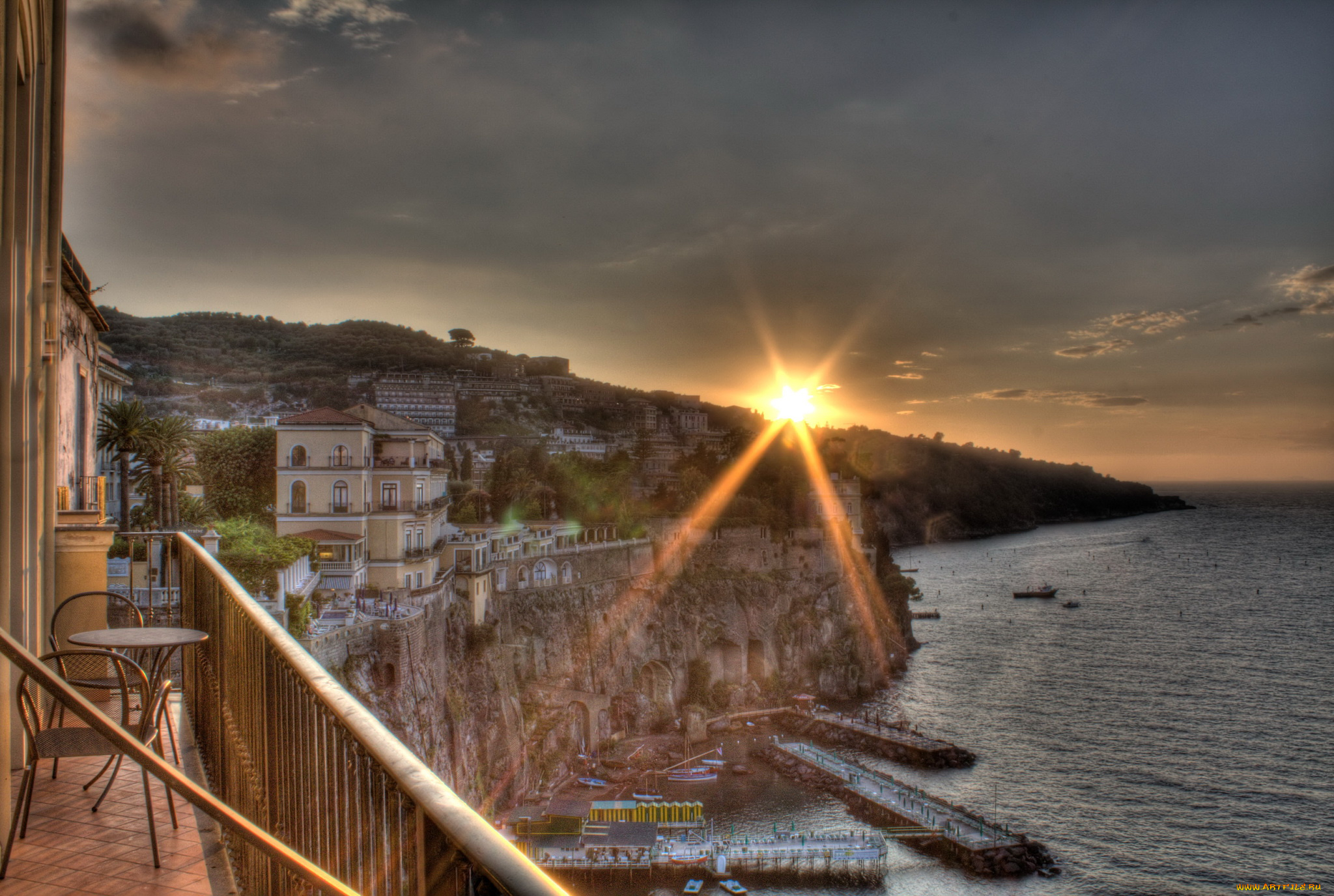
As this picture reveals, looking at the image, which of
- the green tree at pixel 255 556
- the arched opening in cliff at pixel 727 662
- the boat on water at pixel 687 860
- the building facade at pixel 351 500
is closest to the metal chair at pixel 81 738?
the green tree at pixel 255 556

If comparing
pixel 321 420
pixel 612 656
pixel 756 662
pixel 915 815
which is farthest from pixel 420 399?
pixel 915 815

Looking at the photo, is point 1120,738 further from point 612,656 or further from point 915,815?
point 612,656

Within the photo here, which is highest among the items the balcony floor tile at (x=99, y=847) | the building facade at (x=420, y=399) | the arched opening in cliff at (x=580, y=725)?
the building facade at (x=420, y=399)

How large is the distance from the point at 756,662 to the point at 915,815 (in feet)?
51.5

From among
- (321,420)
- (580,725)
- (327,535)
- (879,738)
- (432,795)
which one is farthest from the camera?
(879,738)

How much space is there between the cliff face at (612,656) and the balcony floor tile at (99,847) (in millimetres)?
17769

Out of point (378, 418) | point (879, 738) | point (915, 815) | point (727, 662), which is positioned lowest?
point (915, 815)

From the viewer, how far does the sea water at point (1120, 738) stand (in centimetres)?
A: 2580

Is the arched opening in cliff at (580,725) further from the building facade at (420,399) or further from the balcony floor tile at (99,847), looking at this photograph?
the building facade at (420,399)

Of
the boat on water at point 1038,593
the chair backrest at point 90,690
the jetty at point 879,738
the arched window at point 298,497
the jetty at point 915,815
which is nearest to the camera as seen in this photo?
the chair backrest at point 90,690

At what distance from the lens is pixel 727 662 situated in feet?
138

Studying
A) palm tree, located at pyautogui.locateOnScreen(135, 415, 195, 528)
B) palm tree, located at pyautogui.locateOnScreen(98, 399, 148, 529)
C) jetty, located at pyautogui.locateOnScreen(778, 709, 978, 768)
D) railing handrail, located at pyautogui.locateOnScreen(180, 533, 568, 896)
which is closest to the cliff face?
jetty, located at pyautogui.locateOnScreen(778, 709, 978, 768)

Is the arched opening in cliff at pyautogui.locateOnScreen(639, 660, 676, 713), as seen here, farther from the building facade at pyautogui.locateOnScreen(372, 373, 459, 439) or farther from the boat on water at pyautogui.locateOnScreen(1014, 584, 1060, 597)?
the boat on water at pyautogui.locateOnScreen(1014, 584, 1060, 597)

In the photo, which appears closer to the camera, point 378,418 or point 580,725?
point 378,418
